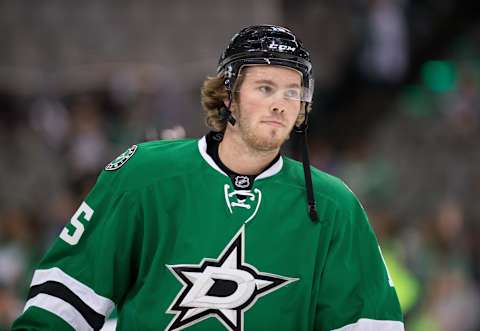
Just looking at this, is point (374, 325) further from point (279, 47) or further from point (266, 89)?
point (279, 47)

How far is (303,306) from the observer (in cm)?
328

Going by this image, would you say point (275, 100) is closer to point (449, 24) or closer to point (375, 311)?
point (375, 311)

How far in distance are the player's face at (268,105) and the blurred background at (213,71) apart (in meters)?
4.55

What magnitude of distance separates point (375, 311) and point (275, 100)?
2.34 ft

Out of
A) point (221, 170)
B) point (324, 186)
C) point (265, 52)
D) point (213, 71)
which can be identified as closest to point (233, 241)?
point (221, 170)

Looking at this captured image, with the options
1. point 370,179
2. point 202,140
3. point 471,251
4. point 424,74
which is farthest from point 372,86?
point 202,140

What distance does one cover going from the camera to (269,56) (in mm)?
3275

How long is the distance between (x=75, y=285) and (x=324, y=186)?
83 cm

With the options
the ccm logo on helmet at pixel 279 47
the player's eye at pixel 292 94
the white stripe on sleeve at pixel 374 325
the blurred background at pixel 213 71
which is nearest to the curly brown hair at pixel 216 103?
→ the player's eye at pixel 292 94

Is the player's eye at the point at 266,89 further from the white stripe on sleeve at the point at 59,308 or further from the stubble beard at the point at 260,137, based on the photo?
the white stripe on sleeve at the point at 59,308

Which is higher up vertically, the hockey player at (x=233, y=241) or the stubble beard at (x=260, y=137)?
the stubble beard at (x=260, y=137)

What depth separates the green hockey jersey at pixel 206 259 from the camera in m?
3.23

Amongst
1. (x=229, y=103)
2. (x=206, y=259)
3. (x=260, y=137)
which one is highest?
(x=229, y=103)

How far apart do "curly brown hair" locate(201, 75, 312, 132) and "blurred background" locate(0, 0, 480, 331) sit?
436 centimetres
